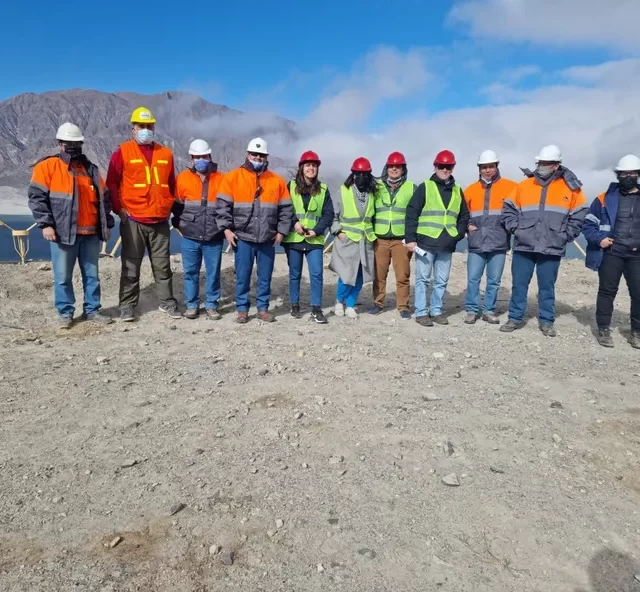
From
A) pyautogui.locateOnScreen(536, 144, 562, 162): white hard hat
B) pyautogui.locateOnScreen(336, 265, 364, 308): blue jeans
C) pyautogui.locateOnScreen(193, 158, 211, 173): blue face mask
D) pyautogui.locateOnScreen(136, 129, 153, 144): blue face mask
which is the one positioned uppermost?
pyautogui.locateOnScreen(136, 129, 153, 144): blue face mask

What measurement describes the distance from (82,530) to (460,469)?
7.34 ft

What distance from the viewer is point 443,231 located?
634 centimetres

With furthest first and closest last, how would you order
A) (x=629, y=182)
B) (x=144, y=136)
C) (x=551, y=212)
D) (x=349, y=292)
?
(x=349, y=292)
(x=551, y=212)
(x=144, y=136)
(x=629, y=182)

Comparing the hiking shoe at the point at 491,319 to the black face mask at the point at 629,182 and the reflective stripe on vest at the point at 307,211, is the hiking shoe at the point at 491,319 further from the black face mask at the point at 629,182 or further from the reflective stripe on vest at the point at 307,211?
the reflective stripe on vest at the point at 307,211

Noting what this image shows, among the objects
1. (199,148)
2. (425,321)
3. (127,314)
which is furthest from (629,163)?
(127,314)

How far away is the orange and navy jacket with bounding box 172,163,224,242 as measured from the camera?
616 centimetres

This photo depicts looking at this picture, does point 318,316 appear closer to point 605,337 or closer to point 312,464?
point 312,464

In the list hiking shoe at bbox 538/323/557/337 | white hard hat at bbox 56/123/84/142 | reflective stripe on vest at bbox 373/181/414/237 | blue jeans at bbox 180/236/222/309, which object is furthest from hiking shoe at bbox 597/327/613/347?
white hard hat at bbox 56/123/84/142

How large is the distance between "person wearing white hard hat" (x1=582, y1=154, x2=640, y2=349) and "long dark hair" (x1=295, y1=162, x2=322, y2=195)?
10.8 ft

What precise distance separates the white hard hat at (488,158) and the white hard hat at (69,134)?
190 inches

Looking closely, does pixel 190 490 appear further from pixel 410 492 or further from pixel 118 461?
pixel 410 492

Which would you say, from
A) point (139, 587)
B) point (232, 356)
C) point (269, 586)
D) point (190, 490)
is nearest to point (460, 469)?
point (269, 586)

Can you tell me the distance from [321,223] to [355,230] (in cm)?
49

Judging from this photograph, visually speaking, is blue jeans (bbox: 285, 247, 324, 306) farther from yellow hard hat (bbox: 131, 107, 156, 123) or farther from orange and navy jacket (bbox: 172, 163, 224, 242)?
yellow hard hat (bbox: 131, 107, 156, 123)
